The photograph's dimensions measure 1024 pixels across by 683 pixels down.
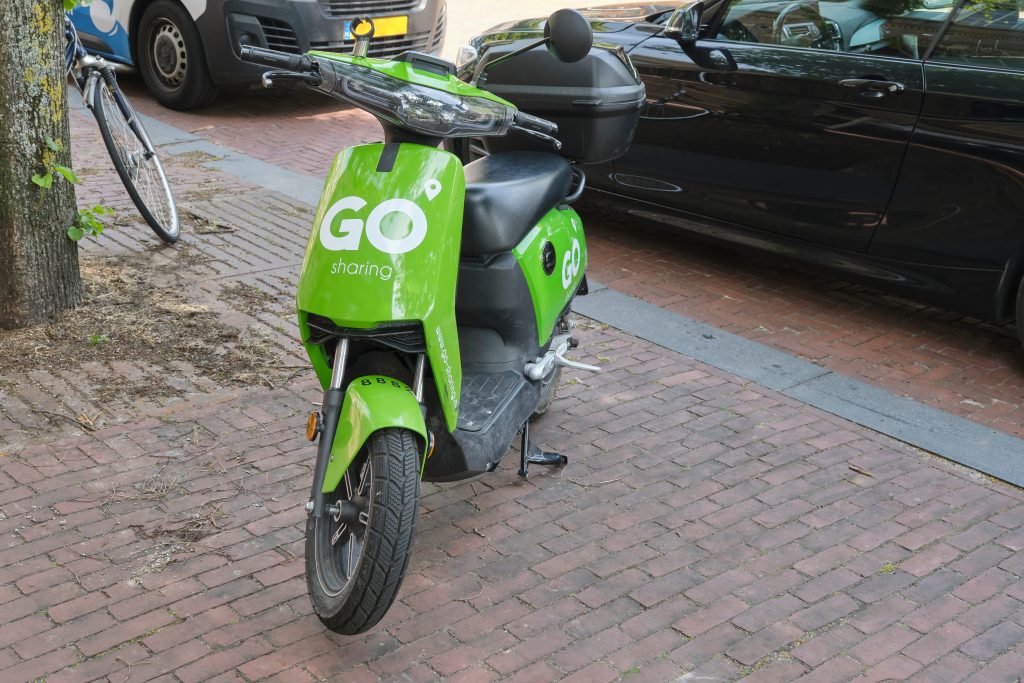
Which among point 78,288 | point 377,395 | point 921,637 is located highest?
point 377,395

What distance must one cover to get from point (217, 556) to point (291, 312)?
209cm

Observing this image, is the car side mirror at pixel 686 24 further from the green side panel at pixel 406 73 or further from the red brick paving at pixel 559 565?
the green side panel at pixel 406 73

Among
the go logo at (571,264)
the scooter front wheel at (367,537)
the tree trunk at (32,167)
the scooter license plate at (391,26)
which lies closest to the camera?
the scooter front wheel at (367,537)

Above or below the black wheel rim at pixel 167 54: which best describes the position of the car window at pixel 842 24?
above

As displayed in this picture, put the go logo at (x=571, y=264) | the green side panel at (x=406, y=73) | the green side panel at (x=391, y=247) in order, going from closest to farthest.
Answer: the green side panel at (x=391, y=247), the green side panel at (x=406, y=73), the go logo at (x=571, y=264)

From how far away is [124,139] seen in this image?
6.33m

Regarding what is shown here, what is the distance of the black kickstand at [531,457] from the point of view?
4.21 m

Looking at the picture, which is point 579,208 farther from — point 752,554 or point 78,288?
point 752,554

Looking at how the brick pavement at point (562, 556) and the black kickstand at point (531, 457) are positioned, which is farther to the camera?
the black kickstand at point (531, 457)

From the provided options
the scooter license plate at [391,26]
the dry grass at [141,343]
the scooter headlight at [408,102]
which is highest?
the scooter headlight at [408,102]

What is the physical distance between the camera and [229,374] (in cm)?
489

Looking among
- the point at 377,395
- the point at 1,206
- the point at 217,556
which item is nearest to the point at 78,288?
the point at 1,206

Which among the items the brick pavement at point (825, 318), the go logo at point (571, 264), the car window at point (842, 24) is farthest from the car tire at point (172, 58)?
the go logo at point (571, 264)

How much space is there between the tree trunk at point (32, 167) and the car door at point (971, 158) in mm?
3888
